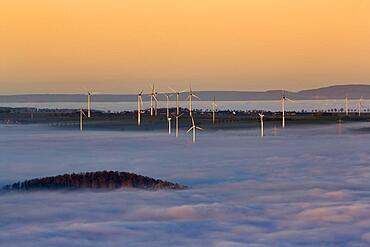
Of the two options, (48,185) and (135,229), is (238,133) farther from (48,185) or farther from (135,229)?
(135,229)

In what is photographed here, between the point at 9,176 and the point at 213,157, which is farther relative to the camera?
the point at 213,157

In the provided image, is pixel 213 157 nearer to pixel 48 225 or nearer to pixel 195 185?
pixel 195 185

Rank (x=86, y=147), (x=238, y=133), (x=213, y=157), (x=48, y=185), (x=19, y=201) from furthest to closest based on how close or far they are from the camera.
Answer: (x=238, y=133) < (x=86, y=147) < (x=213, y=157) < (x=48, y=185) < (x=19, y=201)

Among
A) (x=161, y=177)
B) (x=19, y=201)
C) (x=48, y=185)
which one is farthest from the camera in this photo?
(x=161, y=177)

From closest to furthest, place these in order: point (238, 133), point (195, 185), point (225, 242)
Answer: point (225, 242), point (195, 185), point (238, 133)

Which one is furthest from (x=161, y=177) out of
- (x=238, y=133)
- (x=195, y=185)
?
(x=238, y=133)

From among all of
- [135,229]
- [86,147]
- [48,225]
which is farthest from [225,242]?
[86,147]
